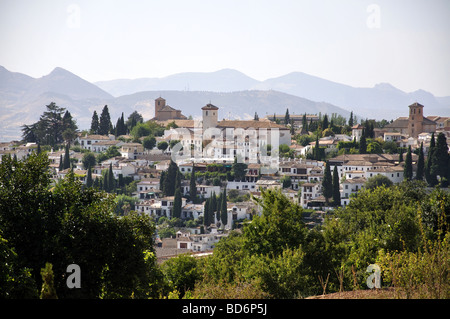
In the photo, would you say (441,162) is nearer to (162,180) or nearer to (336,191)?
(336,191)

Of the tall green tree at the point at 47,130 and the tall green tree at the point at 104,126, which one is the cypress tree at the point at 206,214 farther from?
the tall green tree at the point at 47,130

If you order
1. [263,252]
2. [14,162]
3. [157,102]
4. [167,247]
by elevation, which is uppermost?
[157,102]

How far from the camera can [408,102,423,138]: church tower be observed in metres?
66.0

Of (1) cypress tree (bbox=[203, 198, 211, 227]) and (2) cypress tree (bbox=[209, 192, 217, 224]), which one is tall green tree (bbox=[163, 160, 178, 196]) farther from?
(1) cypress tree (bbox=[203, 198, 211, 227])

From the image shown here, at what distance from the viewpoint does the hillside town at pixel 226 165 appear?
4447 cm

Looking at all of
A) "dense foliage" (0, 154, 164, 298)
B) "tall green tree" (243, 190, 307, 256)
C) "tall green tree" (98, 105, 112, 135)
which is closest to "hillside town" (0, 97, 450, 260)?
"tall green tree" (98, 105, 112, 135)

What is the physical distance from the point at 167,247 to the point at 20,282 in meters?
29.1

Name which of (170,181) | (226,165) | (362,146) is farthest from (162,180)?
(362,146)

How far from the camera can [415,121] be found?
66000 mm

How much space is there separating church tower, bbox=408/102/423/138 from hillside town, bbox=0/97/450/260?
0.35ft
